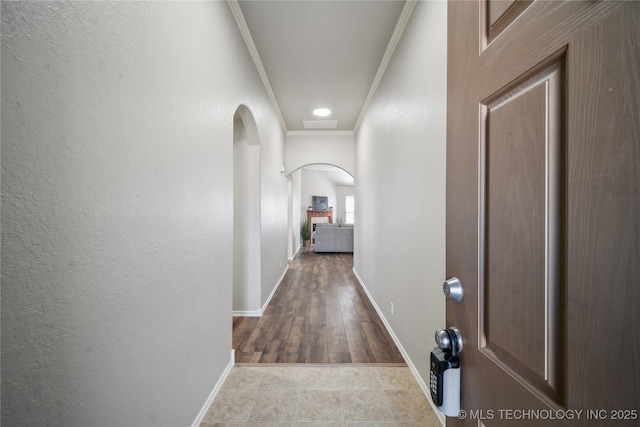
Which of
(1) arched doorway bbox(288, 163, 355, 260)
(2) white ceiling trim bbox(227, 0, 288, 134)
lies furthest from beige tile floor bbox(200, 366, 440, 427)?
(1) arched doorway bbox(288, 163, 355, 260)

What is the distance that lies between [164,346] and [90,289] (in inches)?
20.4

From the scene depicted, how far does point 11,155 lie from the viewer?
595 millimetres

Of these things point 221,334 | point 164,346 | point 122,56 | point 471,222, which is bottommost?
point 221,334

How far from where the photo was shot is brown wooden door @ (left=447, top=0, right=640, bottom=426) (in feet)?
1.14

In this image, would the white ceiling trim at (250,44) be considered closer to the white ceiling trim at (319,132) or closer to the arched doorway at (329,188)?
the white ceiling trim at (319,132)

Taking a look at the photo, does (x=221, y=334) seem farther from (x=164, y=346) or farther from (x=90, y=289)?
(x=90, y=289)

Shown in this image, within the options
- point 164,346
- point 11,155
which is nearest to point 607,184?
point 11,155

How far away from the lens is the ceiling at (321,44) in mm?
2078

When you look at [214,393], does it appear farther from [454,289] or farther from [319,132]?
[319,132]

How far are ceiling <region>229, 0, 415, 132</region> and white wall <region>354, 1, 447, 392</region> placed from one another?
0.21 m

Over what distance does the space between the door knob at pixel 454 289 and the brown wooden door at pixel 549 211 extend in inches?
1.1

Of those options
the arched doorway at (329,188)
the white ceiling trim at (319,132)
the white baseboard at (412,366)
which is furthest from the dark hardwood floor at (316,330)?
the arched doorway at (329,188)

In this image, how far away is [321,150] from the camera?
17.3ft

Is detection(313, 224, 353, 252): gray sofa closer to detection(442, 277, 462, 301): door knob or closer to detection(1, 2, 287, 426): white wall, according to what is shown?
detection(1, 2, 287, 426): white wall
